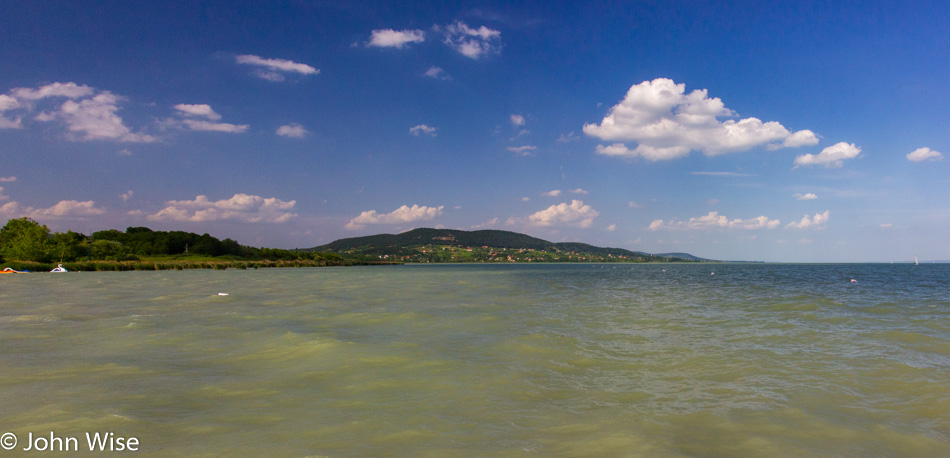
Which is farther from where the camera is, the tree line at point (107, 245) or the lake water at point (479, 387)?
the tree line at point (107, 245)

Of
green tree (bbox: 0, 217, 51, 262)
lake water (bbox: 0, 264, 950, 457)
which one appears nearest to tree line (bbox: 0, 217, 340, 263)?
green tree (bbox: 0, 217, 51, 262)

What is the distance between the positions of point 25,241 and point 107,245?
20.6 metres

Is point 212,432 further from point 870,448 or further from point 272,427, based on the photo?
point 870,448

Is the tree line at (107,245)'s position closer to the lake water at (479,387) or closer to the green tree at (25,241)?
the green tree at (25,241)

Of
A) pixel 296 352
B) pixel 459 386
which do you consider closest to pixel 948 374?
pixel 459 386

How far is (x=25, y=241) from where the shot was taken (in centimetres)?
9075

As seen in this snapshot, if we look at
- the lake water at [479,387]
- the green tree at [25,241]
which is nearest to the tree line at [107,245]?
the green tree at [25,241]

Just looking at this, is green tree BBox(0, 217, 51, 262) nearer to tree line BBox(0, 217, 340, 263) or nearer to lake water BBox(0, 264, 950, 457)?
tree line BBox(0, 217, 340, 263)

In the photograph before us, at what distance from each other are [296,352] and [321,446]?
6657 mm

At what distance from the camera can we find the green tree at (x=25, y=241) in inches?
3556

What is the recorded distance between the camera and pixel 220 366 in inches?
389

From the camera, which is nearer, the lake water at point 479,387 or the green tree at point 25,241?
the lake water at point 479,387

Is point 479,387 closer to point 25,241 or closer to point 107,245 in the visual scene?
point 25,241

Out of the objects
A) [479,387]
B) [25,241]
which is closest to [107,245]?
[25,241]
